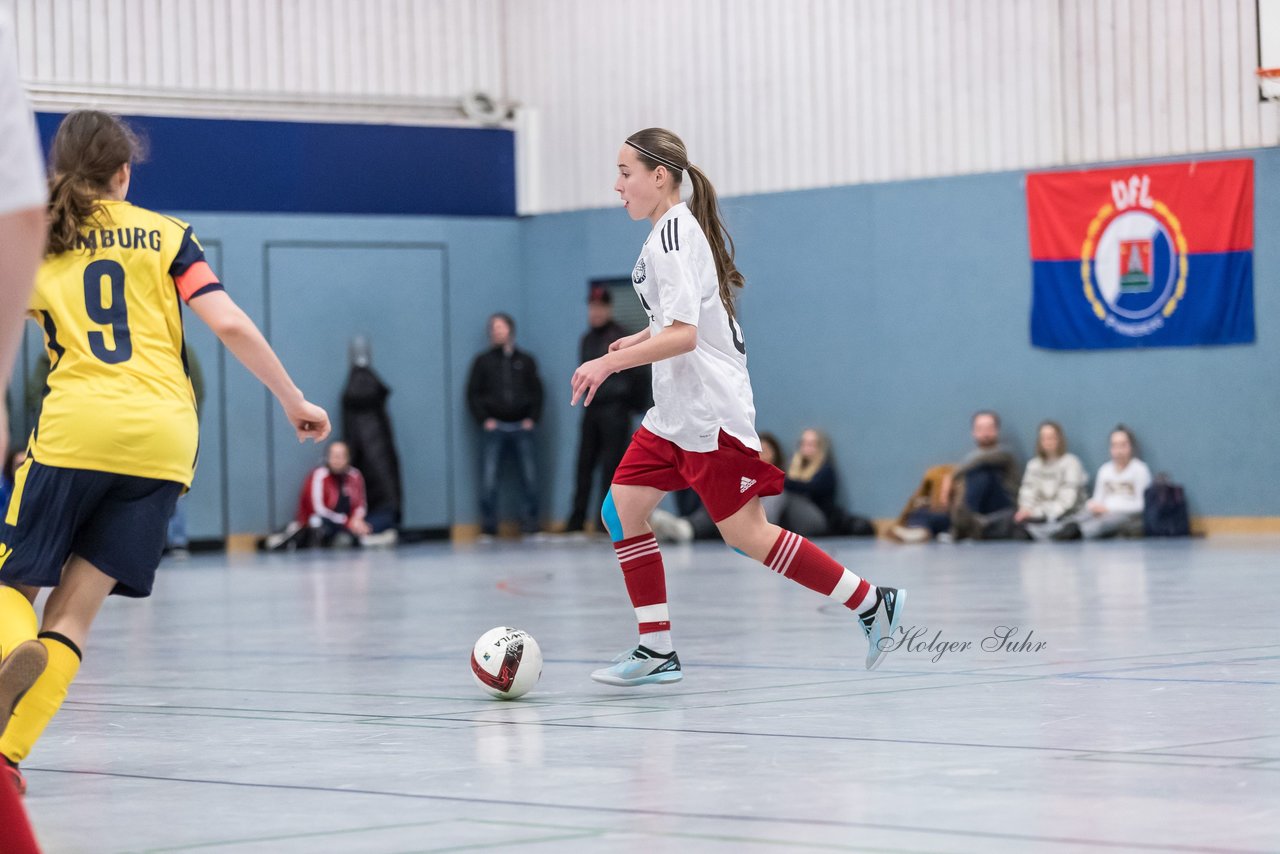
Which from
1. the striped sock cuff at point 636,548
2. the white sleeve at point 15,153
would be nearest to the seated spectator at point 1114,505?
the striped sock cuff at point 636,548

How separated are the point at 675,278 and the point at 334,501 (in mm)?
15214

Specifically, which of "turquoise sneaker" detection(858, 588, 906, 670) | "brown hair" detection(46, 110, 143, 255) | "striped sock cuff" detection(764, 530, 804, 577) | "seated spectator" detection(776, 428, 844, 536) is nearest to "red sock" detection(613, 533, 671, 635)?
"striped sock cuff" detection(764, 530, 804, 577)

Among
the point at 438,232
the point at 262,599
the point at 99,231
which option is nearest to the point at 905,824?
the point at 99,231

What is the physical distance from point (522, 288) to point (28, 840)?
2070 centimetres

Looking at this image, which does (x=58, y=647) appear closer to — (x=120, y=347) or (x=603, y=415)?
(x=120, y=347)

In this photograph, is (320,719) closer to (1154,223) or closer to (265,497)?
(1154,223)

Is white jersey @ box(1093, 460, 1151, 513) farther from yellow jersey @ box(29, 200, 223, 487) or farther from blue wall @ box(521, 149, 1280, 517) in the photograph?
yellow jersey @ box(29, 200, 223, 487)

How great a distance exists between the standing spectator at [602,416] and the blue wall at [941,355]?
0.84 metres

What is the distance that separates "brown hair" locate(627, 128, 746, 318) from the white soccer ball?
4.67 ft

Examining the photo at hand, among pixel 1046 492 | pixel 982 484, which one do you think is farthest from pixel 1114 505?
pixel 982 484

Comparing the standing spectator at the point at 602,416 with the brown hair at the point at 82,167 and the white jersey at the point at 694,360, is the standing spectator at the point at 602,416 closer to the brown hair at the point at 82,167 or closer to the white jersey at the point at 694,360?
the white jersey at the point at 694,360

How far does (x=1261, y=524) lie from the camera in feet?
61.2

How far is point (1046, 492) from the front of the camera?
1928cm

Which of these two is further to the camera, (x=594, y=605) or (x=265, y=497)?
(x=265, y=497)
